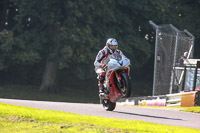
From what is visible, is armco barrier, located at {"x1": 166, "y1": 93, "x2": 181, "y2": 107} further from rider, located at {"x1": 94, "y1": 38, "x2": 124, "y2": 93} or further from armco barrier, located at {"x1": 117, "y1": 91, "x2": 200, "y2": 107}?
rider, located at {"x1": 94, "y1": 38, "x2": 124, "y2": 93}

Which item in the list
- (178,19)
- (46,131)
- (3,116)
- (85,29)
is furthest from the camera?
(178,19)

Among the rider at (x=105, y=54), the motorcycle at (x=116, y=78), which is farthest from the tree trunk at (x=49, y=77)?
the motorcycle at (x=116, y=78)

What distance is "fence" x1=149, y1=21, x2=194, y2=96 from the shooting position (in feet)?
61.4

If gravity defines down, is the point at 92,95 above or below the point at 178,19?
below

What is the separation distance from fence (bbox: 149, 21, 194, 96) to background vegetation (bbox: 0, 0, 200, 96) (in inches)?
544

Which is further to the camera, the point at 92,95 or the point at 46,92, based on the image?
the point at 92,95

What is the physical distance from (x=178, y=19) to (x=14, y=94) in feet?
47.9

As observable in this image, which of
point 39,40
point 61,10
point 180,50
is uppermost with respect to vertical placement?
point 61,10

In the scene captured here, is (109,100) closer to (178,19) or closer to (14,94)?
(14,94)

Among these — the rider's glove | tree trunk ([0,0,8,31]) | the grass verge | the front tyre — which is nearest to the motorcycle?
the front tyre

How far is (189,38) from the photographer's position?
65.9ft

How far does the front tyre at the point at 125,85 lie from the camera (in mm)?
11438

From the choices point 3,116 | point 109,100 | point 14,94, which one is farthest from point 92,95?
point 3,116

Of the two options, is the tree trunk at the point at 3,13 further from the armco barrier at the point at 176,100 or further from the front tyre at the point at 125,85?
the front tyre at the point at 125,85
